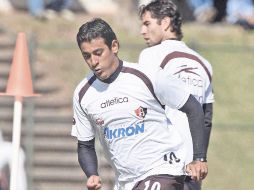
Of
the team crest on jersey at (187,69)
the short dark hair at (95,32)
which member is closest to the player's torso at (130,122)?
the short dark hair at (95,32)

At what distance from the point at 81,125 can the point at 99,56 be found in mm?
626

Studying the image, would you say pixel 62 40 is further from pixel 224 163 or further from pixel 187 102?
pixel 187 102

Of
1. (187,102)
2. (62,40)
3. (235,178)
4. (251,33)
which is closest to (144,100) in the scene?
(187,102)

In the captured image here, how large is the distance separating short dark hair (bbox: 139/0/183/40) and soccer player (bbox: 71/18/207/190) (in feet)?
3.23

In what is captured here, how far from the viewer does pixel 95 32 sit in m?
7.80

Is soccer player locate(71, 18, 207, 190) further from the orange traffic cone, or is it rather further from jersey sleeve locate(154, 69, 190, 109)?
the orange traffic cone

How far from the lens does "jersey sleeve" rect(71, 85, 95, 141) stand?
8.12 m

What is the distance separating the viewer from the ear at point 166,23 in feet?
29.1

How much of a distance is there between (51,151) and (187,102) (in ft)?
27.8

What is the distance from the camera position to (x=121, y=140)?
7953mm

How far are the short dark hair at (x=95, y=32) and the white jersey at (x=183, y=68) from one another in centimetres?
66

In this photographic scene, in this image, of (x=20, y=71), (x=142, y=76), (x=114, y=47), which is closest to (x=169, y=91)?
(x=142, y=76)

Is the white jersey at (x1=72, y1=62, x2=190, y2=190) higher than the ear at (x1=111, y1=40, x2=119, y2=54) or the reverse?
the reverse

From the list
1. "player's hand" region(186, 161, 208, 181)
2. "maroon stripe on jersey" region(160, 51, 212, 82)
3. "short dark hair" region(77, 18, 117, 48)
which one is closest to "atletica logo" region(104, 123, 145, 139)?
"player's hand" region(186, 161, 208, 181)
